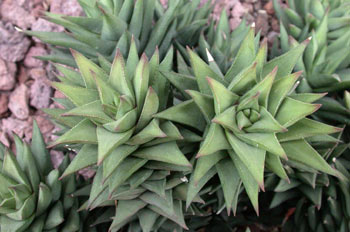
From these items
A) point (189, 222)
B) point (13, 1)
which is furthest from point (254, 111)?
point (13, 1)

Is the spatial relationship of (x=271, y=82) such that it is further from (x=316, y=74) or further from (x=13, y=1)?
(x=13, y=1)

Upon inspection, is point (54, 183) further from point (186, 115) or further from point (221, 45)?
point (221, 45)

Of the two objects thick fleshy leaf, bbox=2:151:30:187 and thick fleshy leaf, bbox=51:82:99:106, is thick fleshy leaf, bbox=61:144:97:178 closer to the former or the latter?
thick fleshy leaf, bbox=51:82:99:106

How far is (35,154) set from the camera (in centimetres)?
135

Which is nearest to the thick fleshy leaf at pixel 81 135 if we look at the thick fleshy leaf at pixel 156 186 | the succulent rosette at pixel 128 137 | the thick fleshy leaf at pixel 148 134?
the succulent rosette at pixel 128 137

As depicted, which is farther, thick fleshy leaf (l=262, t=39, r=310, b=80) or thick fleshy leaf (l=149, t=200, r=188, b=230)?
thick fleshy leaf (l=149, t=200, r=188, b=230)

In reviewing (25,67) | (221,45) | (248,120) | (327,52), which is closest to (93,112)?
(248,120)

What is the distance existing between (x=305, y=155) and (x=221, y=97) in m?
0.30

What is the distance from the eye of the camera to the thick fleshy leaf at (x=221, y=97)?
2.99ft

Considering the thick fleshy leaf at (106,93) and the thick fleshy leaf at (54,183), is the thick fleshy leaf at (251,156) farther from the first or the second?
the thick fleshy leaf at (54,183)

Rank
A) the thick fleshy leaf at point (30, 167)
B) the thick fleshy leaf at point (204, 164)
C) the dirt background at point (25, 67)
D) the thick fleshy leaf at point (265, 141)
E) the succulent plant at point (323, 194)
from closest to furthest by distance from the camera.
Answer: the thick fleshy leaf at point (265, 141) → the thick fleshy leaf at point (204, 164) → the thick fleshy leaf at point (30, 167) → the succulent plant at point (323, 194) → the dirt background at point (25, 67)

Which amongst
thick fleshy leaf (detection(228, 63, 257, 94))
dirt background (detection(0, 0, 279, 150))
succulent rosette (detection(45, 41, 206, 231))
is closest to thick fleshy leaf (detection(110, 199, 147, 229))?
succulent rosette (detection(45, 41, 206, 231))

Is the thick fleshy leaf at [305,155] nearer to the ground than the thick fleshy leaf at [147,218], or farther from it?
farther from it

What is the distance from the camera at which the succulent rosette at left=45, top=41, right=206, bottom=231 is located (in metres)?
0.95
